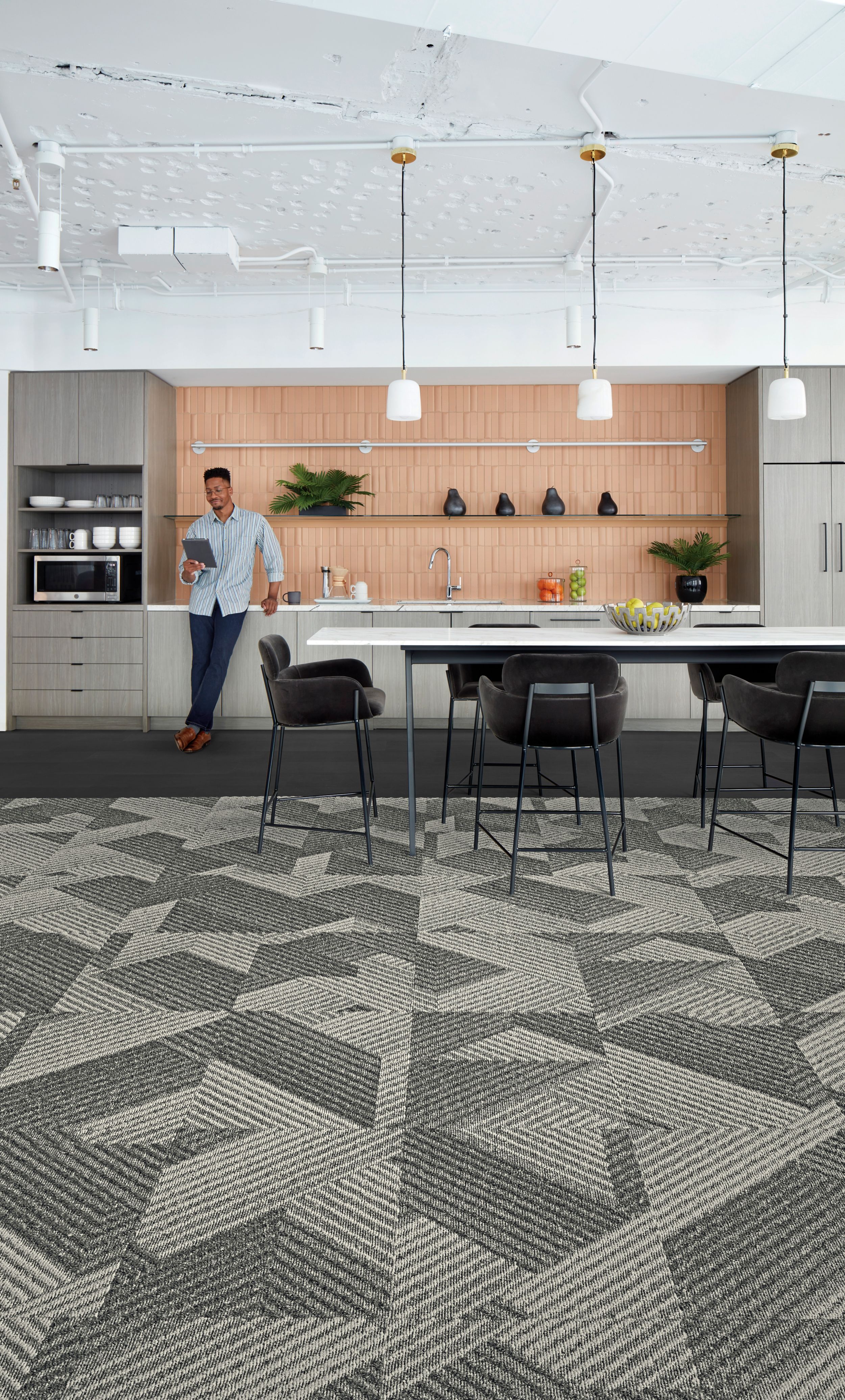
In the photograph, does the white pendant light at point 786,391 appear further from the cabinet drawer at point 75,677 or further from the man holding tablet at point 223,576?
the cabinet drawer at point 75,677

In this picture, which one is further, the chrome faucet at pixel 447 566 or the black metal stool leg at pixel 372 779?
the chrome faucet at pixel 447 566

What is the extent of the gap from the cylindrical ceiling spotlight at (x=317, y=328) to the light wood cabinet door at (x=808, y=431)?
3.25 metres

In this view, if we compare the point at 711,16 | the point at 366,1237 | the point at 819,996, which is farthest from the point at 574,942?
the point at 711,16

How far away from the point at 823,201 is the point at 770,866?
4177 millimetres

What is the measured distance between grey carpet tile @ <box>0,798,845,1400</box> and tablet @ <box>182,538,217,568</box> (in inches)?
145

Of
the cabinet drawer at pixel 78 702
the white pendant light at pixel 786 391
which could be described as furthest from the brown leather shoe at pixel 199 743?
the white pendant light at pixel 786 391

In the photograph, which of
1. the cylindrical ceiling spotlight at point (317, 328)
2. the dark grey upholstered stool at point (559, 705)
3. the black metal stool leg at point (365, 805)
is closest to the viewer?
the dark grey upholstered stool at point (559, 705)

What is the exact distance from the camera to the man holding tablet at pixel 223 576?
22.4 ft

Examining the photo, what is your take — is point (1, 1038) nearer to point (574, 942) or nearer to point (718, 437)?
point (574, 942)

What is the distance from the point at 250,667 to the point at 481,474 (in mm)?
2497

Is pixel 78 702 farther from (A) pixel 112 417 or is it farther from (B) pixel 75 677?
(A) pixel 112 417

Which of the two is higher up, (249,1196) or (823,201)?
(823,201)

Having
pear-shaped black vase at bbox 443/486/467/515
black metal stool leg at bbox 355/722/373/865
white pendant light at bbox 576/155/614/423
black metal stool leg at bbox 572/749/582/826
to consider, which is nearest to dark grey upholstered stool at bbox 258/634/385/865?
black metal stool leg at bbox 355/722/373/865

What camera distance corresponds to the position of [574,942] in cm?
278
